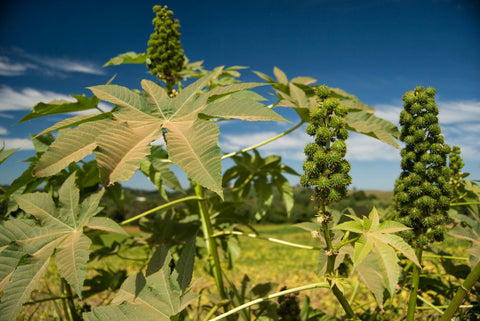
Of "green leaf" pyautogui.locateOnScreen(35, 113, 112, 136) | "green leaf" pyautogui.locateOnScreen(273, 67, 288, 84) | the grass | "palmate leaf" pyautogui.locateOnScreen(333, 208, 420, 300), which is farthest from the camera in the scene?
the grass

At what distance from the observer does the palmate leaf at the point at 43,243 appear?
108 cm

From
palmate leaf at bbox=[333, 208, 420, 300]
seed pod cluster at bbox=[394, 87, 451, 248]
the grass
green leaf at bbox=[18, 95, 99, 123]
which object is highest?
green leaf at bbox=[18, 95, 99, 123]

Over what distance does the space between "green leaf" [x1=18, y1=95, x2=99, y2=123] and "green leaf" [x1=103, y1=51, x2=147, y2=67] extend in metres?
0.48

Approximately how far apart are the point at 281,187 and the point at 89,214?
3.61 ft

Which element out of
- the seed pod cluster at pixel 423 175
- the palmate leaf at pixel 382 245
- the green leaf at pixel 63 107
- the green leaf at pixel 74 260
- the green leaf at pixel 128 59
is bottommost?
the green leaf at pixel 74 260

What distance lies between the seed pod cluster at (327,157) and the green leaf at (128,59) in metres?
1.27

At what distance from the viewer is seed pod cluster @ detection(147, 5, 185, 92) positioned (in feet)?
6.02

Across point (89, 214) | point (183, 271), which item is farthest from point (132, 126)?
point (183, 271)

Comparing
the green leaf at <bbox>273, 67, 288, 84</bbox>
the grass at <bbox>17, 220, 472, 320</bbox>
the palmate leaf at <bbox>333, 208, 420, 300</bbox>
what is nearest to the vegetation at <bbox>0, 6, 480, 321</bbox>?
the palmate leaf at <bbox>333, 208, 420, 300</bbox>

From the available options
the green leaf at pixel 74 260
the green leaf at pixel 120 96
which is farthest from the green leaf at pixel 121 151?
the green leaf at pixel 74 260

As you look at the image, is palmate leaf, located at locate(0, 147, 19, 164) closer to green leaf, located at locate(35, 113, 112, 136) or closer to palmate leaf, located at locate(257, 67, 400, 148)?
green leaf, located at locate(35, 113, 112, 136)

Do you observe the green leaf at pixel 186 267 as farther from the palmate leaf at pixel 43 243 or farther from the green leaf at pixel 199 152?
the green leaf at pixel 199 152

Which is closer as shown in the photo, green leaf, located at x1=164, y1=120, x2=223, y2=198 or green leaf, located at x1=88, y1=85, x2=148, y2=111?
green leaf, located at x1=164, y1=120, x2=223, y2=198

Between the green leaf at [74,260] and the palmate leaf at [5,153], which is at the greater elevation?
the palmate leaf at [5,153]
